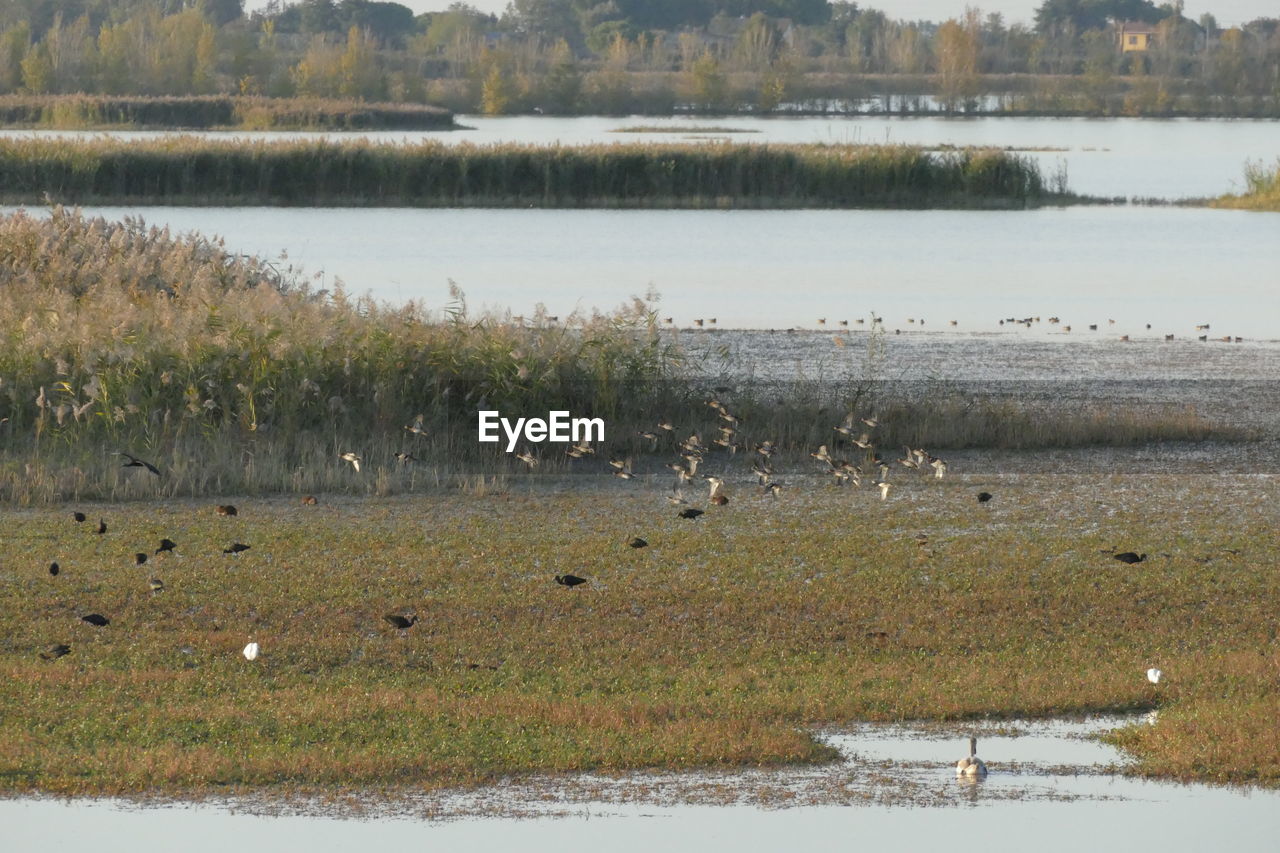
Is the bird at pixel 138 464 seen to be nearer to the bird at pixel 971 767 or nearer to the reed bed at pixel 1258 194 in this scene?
the bird at pixel 971 767

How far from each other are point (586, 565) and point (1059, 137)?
270ft

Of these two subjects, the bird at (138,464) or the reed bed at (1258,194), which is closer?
the bird at (138,464)

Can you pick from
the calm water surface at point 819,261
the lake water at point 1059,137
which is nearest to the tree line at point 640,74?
the lake water at point 1059,137

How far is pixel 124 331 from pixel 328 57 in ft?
292

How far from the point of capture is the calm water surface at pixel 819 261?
3181 cm

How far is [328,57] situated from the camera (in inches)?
4070

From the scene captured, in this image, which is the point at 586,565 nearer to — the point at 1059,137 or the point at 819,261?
→ the point at 819,261

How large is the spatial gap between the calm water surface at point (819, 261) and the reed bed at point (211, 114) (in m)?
27.4

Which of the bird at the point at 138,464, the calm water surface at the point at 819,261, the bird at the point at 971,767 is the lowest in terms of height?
the calm water surface at the point at 819,261

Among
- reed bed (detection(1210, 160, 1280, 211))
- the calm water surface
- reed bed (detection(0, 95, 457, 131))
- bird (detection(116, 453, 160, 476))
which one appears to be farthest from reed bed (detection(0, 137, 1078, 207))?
bird (detection(116, 453, 160, 476))

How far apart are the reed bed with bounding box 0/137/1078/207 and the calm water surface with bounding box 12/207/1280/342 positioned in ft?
4.80

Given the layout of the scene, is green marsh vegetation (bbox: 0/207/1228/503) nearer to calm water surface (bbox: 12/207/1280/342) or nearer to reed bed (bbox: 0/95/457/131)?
calm water surface (bbox: 12/207/1280/342)

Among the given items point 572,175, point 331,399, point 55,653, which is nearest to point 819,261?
point 572,175

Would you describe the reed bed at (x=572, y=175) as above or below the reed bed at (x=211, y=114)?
below
